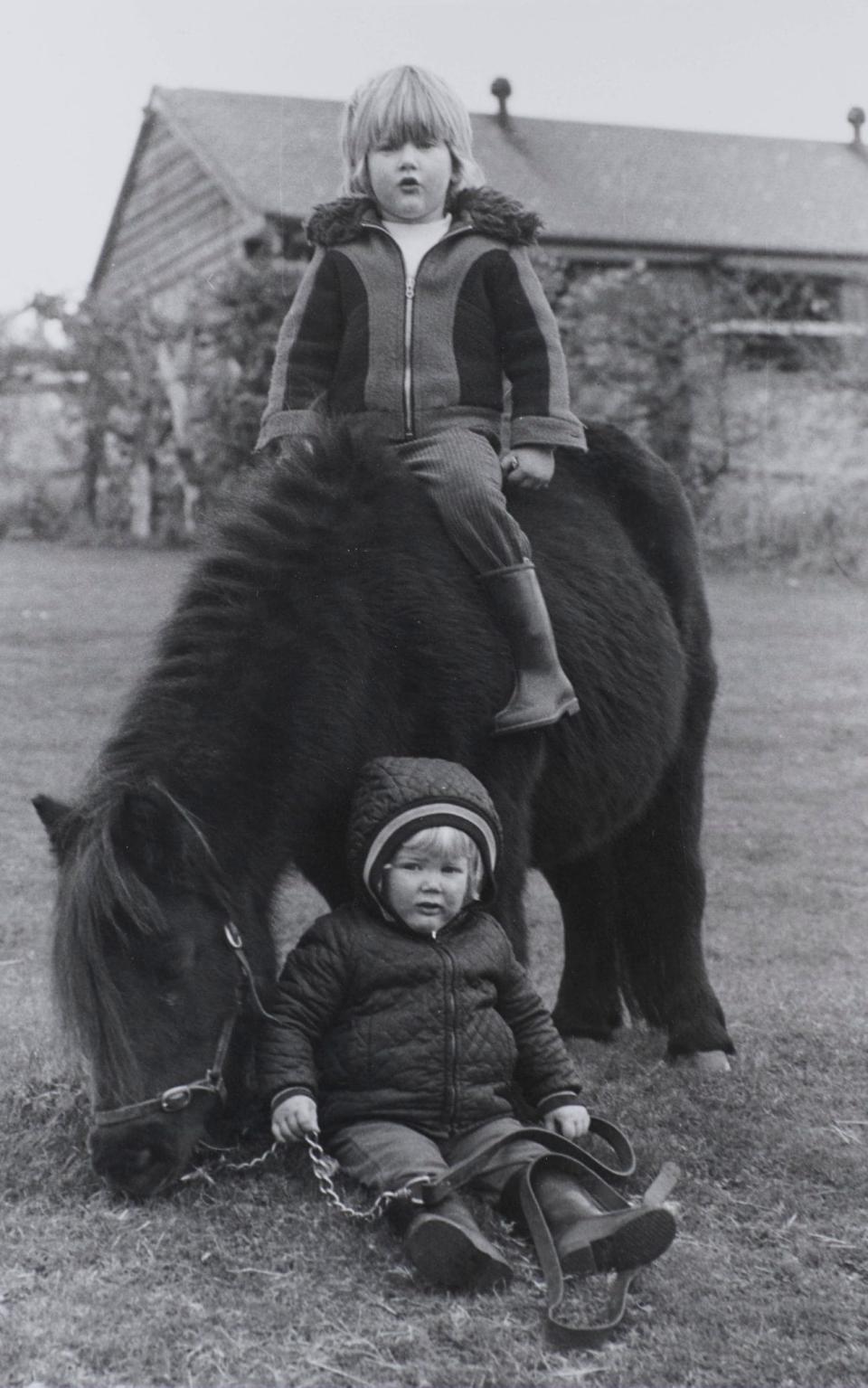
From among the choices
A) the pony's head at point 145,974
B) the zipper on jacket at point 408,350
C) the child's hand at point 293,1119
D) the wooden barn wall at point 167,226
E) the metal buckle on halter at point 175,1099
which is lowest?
the child's hand at point 293,1119

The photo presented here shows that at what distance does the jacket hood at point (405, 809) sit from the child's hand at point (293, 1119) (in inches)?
20.0

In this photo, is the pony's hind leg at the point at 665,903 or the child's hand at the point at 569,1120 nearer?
the child's hand at the point at 569,1120

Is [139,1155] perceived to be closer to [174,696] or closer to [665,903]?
[174,696]

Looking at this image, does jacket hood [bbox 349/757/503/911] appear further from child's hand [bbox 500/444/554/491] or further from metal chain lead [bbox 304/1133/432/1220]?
child's hand [bbox 500/444/554/491]

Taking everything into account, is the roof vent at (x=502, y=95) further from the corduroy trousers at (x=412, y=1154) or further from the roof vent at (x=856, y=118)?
the corduroy trousers at (x=412, y=1154)

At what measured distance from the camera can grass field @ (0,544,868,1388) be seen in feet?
9.28

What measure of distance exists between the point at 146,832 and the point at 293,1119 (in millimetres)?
724

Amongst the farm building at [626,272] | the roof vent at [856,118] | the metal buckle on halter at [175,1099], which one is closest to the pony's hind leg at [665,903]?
the metal buckle on halter at [175,1099]

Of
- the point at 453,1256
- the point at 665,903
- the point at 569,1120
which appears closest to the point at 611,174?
the point at 665,903

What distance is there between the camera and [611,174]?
17719mm

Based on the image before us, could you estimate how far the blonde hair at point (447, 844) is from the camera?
139 inches

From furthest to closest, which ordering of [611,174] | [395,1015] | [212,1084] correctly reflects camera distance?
[611,174] → [395,1015] → [212,1084]

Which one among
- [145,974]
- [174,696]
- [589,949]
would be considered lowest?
[589,949]

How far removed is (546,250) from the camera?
15.1m
